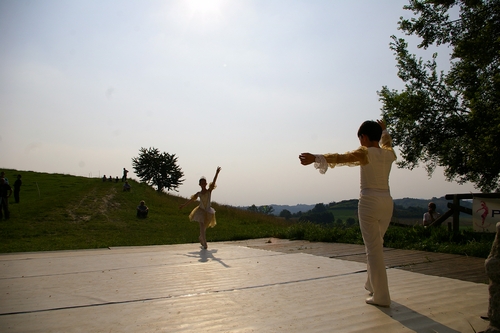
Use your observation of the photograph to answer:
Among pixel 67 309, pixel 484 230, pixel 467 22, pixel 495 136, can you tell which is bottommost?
pixel 67 309

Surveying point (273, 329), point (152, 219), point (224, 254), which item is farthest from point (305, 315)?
point (152, 219)

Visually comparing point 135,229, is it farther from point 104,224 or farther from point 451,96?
point 451,96

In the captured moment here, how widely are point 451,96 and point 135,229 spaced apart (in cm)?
1905

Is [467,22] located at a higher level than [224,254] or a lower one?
higher

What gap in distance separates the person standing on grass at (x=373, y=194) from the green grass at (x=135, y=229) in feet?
14.6

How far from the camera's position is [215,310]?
4402mm

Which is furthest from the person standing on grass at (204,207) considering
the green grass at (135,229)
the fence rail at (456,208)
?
the fence rail at (456,208)

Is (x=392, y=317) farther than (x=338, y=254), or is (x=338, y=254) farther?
(x=338, y=254)

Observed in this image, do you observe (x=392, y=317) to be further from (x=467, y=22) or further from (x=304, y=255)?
(x=467, y=22)

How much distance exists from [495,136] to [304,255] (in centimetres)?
1100

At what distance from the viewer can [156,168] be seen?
8625 centimetres

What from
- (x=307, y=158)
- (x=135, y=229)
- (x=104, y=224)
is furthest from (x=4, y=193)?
(x=307, y=158)

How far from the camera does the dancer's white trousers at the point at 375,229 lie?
438 cm

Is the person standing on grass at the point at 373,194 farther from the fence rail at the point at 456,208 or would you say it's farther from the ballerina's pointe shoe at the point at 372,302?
the fence rail at the point at 456,208
